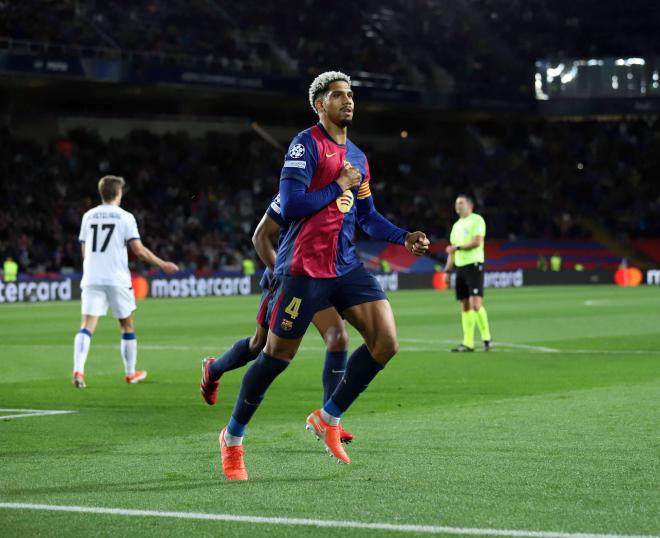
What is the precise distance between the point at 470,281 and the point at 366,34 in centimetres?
3977

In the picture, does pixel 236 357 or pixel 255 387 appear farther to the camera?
pixel 236 357

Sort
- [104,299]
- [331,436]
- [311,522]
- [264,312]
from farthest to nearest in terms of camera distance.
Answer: [104,299] < [264,312] < [331,436] < [311,522]

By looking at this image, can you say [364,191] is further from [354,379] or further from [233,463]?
[233,463]

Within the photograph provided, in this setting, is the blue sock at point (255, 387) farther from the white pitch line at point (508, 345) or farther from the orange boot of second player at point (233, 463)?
the white pitch line at point (508, 345)

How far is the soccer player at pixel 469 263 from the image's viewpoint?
17.5 meters

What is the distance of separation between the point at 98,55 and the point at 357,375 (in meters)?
37.8

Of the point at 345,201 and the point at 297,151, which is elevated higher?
the point at 297,151

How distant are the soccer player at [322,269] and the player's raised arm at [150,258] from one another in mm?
3698

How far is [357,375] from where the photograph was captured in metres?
7.84

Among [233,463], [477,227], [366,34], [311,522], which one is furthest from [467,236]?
[366,34]

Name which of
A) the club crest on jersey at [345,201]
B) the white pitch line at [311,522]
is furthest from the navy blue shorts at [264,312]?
the white pitch line at [311,522]

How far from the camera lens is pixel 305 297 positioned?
24.6ft

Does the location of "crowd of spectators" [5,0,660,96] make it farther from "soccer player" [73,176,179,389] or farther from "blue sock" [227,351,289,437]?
"blue sock" [227,351,289,437]

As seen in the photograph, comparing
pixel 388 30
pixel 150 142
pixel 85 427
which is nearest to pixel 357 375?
pixel 85 427
